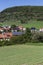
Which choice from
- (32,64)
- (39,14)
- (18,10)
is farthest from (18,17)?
(32,64)

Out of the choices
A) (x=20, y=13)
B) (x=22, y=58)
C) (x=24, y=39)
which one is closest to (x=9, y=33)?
(x=24, y=39)

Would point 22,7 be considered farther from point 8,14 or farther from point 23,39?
point 23,39

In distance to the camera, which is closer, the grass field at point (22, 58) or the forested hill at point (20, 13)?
the grass field at point (22, 58)

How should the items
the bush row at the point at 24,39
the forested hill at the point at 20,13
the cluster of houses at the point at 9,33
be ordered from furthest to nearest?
the forested hill at the point at 20,13 < the cluster of houses at the point at 9,33 < the bush row at the point at 24,39

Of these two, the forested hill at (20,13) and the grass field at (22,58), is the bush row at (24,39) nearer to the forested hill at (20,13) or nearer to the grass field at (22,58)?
the grass field at (22,58)

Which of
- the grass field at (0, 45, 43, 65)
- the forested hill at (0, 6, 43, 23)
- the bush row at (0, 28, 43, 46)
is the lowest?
the bush row at (0, 28, 43, 46)

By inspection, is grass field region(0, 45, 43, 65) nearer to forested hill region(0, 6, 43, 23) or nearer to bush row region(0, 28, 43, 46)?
bush row region(0, 28, 43, 46)

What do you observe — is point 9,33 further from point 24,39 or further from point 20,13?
point 20,13

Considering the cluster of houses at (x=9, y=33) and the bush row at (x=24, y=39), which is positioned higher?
the bush row at (x=24, y=39)

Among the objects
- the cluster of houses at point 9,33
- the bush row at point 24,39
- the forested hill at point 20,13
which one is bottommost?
the cluster of houses at point 9,33

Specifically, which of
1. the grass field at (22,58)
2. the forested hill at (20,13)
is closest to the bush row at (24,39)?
the grass field at (22,58)

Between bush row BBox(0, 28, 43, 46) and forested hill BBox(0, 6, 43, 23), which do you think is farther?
forested hill BBox(0, 6, 43, 23)

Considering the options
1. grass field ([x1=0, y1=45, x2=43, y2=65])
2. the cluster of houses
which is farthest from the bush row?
grass field ([x1=0, y1=45, x2=43, y2=65])

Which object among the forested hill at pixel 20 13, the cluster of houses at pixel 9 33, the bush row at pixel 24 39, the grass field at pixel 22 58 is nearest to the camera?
the grass field at pixel 22 58
